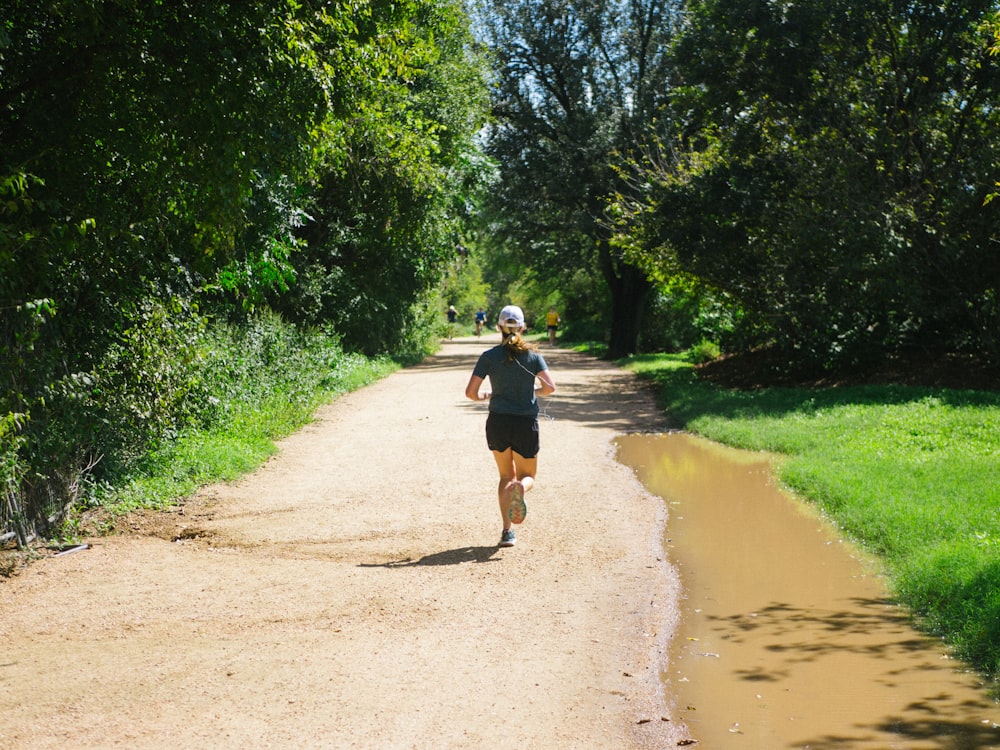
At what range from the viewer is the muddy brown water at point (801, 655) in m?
4.89

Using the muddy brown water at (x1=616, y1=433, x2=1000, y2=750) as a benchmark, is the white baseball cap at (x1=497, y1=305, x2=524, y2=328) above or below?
above

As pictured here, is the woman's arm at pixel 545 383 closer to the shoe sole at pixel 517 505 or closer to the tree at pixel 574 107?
the shoe sole at pixel 517 505

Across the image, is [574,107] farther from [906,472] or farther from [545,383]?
[545,383]

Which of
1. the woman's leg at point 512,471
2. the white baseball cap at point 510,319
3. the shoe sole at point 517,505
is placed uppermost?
the white baseball cap at point 510,319

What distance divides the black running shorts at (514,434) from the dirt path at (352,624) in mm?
866

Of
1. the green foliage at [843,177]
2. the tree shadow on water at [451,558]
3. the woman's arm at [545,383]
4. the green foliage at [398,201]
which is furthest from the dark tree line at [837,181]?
the tree shadow on water at [451,558]

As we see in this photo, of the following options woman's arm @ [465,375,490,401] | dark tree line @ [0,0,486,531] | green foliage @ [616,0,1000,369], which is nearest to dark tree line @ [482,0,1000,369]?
green foliage @ [616,0,1000,369]

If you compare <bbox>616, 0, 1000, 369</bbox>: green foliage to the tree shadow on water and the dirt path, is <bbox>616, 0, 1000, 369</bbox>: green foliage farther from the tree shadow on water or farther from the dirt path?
the tree shadow on water

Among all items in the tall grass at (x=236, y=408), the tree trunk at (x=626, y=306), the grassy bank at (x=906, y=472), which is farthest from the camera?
the tree trunk at (x=626, y=306)

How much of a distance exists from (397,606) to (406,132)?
A: 15.3 metres

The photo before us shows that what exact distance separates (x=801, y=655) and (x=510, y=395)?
10.9 ft

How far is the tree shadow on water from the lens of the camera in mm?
7898

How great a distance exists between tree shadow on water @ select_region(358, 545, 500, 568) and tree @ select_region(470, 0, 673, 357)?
2486cm

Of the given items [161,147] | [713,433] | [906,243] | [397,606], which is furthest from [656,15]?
[397,606]
